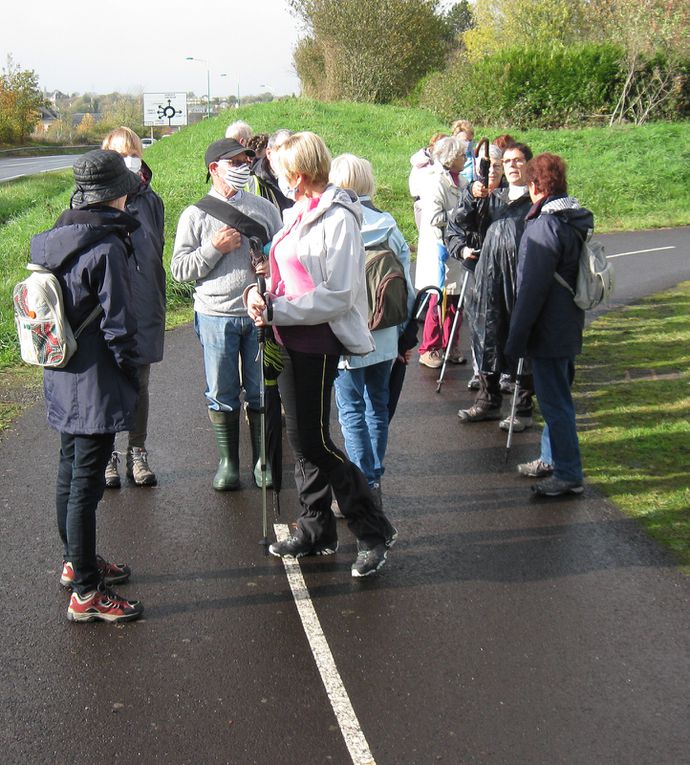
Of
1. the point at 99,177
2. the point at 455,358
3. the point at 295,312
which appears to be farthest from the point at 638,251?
the point at 99,177

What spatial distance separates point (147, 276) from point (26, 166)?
49.1 m

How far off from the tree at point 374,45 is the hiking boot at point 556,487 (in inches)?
1574

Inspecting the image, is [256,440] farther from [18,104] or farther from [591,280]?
[18,104]

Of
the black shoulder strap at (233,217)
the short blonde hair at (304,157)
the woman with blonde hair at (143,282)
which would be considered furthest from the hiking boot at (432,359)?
the short blonde hair at (304,157)

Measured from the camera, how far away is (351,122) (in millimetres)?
33875

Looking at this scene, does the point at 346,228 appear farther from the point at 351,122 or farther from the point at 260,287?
the point at 351,122

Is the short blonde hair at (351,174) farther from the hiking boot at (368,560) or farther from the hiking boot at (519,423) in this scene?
the hiking boot at (519,423)

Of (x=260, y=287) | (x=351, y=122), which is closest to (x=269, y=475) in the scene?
(x=260, y=287)

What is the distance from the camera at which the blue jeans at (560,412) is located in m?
6.10

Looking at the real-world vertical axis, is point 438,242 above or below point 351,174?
below

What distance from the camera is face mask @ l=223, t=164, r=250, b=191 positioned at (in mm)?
5633

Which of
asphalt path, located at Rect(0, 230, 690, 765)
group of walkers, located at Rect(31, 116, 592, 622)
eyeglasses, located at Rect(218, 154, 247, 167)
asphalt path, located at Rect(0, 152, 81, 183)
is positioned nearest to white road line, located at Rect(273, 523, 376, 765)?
asphalt path, located at Rect(0, 230, 690, 765)

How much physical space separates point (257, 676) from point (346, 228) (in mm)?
2122

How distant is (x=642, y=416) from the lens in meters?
7.80
